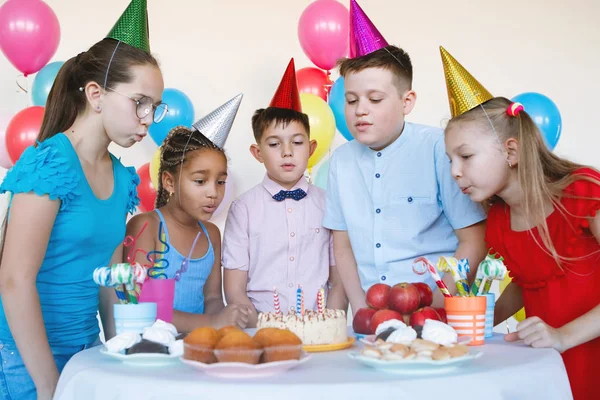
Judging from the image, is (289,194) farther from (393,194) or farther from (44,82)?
(44,82)

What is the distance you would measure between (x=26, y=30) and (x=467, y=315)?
9.96 ft

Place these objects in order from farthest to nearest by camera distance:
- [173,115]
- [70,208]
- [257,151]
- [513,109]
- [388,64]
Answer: [173,115] < [257,151] < [388,64] < [513,109] < [70,208]

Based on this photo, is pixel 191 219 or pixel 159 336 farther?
pixel 191 219

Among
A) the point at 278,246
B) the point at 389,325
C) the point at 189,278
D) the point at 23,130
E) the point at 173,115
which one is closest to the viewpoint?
the point at 389,325

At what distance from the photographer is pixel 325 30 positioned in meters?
3.79

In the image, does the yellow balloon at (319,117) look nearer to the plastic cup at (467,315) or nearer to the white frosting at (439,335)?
the plastic cup at (467,315)

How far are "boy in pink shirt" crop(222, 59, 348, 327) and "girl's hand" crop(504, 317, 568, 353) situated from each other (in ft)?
3.35

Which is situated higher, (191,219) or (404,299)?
(191,219)

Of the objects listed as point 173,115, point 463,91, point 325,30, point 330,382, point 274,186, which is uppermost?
point 325,30

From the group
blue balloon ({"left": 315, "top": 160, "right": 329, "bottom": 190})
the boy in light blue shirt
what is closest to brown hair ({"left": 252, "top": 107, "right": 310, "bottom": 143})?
the boy in light blue shirt

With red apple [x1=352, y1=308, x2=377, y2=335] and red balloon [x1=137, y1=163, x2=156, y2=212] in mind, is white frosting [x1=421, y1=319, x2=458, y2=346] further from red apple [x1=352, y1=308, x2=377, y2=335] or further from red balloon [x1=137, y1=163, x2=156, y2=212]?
red balloon [x1=137, y1=163, x2=156, y2=212]

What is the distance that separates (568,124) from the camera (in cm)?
478

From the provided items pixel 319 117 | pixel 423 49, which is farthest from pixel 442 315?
pixel 423 49

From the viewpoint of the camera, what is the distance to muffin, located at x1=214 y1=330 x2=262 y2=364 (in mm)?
1095
